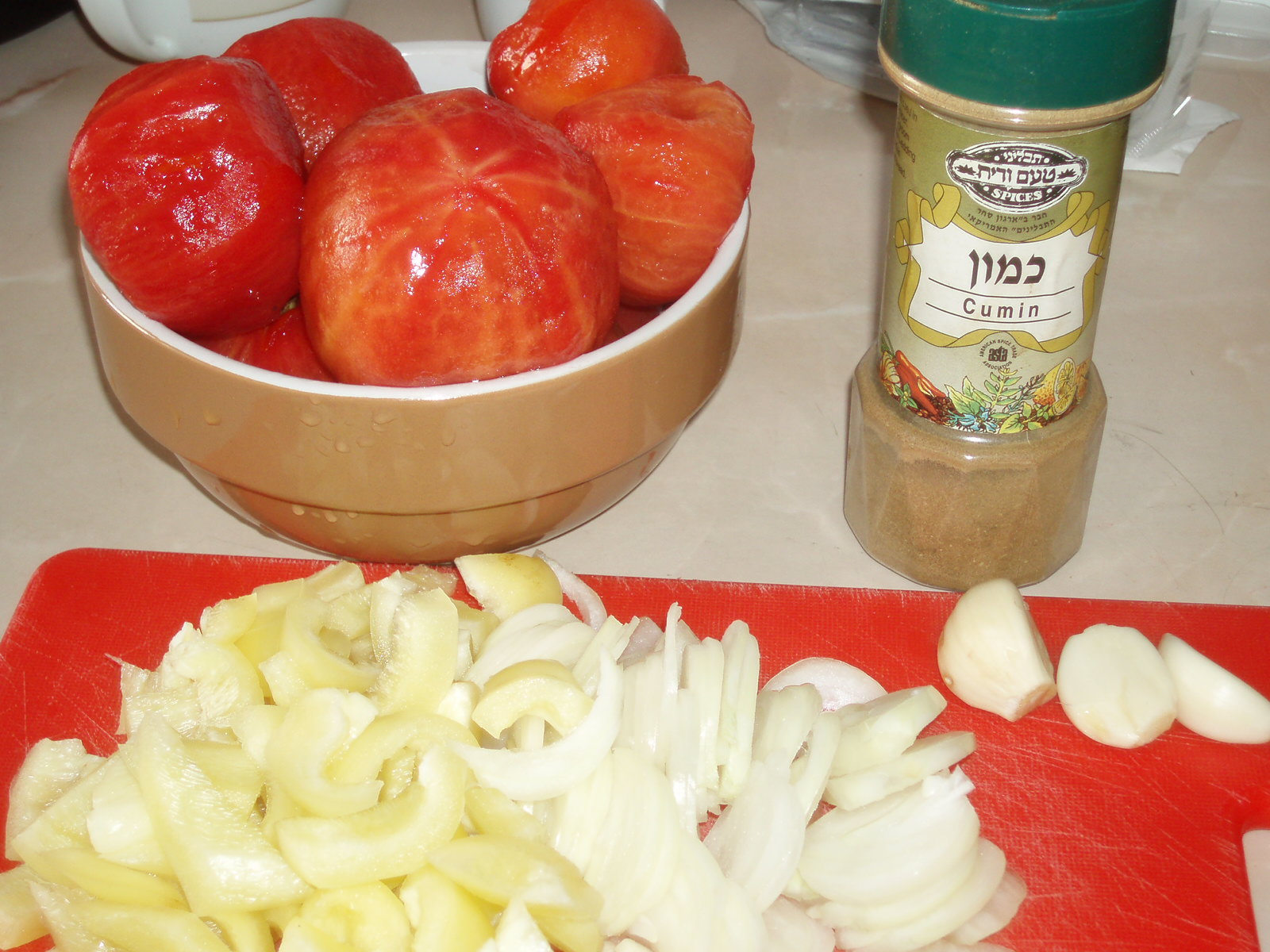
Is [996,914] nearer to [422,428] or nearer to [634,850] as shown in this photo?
[634,850]

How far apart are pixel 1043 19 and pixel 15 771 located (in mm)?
745

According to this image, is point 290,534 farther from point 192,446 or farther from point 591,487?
point 591,487

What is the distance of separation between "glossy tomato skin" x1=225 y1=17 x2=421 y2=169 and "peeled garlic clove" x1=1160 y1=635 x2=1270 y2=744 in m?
0.66

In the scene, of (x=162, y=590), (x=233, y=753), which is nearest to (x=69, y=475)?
(x=162, y=590)

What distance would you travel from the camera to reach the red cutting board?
75 cm

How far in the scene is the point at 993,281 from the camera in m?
0.79

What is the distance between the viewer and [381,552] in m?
0.89

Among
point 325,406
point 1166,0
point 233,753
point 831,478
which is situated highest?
point 1166,0

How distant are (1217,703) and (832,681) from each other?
240 mm

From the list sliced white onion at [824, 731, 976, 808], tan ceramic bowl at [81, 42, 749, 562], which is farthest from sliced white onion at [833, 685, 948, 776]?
tan ceramic bowl at [81, 42, 749, 562]

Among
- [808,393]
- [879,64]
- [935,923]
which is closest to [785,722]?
[935,923]

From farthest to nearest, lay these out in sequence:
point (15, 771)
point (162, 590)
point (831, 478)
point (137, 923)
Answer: point (831, 478), point (162, 590), point (15, 771), point (137, 923)

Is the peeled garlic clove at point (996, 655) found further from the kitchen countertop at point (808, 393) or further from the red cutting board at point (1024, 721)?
the kitchen countertop at point (808, 393)

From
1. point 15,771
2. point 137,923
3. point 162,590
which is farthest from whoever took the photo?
Result: point 162,590
